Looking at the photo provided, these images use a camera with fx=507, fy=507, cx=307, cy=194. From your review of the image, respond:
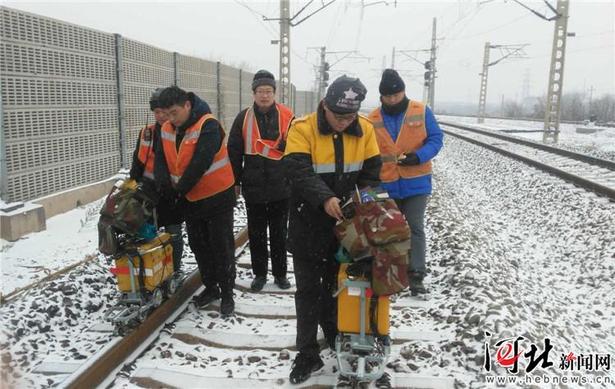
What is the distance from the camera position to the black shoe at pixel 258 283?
5.54m

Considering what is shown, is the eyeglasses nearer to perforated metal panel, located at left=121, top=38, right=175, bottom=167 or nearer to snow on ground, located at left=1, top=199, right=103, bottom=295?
A: snow on ground, located at left=1, top=199, right=103, bottom=295

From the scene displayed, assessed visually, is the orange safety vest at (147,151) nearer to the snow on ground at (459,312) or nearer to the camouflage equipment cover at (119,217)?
the camouflage equipment cover at (119,217)

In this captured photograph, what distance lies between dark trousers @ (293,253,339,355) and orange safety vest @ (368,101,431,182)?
4.95 feet

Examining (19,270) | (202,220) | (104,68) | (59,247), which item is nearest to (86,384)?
(202,220)

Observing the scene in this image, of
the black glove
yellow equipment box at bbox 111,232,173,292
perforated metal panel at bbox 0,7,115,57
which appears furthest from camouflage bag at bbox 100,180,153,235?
perforated metal panel at bbox 0,7,115,57

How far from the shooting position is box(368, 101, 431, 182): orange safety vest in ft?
16.4

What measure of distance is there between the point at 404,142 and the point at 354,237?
198cm

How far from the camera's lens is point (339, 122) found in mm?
3438

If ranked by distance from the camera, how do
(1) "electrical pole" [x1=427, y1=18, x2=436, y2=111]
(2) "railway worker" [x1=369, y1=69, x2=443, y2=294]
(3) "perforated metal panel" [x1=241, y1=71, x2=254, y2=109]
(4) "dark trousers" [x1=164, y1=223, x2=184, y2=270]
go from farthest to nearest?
1. (1) "electrical pole" [x1=427, y1=18, x2=436, y2=111]
2. (3) "perforated metal panel" [x1=241, y1=71, x2=254, y2=109]
3. (4) "dark trousers" [x1=164, y1=223, x2=184, y2=270]
4. (2) "railway worker" [x1=369, y1=69, x2=443, y2=294]

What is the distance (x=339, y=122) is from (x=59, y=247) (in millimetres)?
5551

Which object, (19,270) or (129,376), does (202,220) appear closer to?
(129,376)

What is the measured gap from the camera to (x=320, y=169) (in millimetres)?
3553

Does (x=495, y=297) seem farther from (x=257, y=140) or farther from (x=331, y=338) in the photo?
(x=257, y=140)

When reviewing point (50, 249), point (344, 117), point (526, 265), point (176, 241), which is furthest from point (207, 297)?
point (526, 265)
